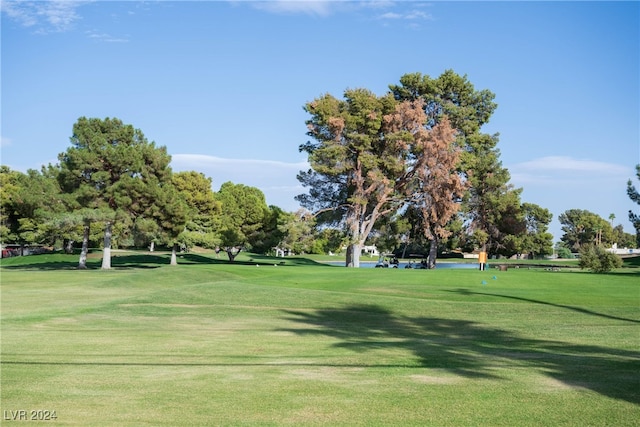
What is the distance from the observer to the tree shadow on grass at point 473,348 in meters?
10.3

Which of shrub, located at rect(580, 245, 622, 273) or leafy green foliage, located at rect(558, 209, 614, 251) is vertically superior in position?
leafy green foliage, located at rect(558, 209, 614, 251)

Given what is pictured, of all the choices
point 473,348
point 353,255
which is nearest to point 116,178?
point 353,255

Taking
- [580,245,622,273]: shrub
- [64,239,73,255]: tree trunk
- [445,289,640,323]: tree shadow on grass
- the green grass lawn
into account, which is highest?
[580,245,622,273]: shrub

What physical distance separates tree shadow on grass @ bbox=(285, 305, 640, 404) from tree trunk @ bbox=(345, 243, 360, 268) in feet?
118

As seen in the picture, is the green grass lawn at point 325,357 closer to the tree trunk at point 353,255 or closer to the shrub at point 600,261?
the shrub at point 600,261

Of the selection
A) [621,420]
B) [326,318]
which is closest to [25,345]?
[326,318]

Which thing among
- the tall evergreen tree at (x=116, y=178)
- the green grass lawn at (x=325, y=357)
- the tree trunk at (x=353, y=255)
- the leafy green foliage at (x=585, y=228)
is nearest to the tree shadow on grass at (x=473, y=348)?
the green grass lawn at (x=325, y=357)

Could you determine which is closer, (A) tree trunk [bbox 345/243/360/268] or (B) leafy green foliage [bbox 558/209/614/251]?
(A) tree trunk [bbox 345/243/360/268]

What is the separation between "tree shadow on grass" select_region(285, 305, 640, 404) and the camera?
10.3 meters

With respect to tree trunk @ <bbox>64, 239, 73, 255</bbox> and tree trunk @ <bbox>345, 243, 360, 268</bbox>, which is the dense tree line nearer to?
tree trunk @ <bbox>345, 243, 360, 268</bbox>

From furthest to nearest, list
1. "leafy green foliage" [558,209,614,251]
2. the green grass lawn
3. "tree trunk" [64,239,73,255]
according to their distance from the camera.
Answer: "leafy green foliage" [558,209,614,251] < "tree trunk" [64,239,73,255] < the green grass lawn

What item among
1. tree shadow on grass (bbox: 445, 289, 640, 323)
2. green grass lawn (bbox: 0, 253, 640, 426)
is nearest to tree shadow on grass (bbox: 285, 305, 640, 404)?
green grass lawn (bbox: 0, 253, 640, 426)

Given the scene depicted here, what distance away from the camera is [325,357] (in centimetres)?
1292

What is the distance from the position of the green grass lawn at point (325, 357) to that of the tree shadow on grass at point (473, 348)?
44mm
